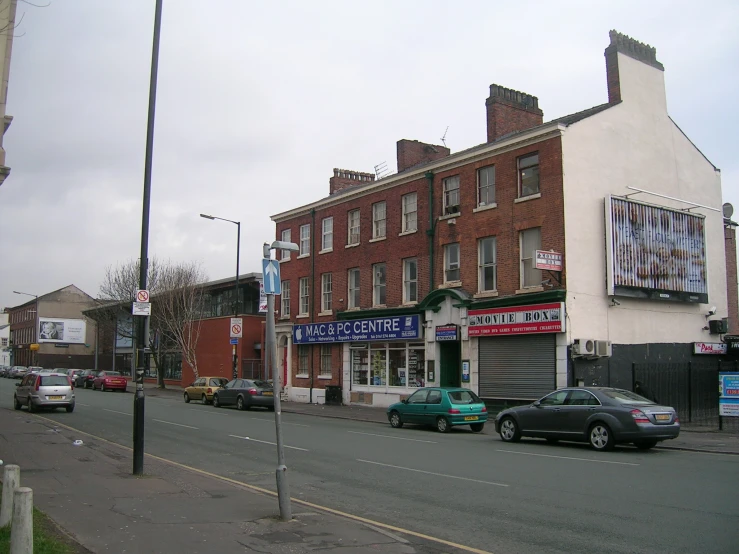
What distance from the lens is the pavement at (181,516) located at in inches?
294

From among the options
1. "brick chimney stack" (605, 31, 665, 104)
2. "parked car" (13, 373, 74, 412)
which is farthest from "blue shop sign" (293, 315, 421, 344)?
"parked car" (13, 373, 74, 412)

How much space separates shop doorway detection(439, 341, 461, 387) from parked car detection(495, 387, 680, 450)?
9463 mm

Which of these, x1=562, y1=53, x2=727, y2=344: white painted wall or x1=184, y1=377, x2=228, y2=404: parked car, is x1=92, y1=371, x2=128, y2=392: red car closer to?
x1=184, y1=377, x2=228, y2=404: parked car

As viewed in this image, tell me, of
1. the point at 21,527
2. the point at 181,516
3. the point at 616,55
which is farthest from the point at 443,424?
the point at 21,527

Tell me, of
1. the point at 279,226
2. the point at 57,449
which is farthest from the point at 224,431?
the point at 279,226

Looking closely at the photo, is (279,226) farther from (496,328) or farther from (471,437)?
(471,437)

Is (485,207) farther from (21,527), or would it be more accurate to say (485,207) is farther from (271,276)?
(21,527)

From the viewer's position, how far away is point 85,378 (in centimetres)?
Answer: 5353

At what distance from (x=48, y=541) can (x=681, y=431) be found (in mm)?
18835

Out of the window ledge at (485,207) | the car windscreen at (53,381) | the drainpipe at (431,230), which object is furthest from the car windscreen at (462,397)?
the car windscreen at (53,381)

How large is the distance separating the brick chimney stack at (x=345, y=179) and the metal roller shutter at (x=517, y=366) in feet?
51.6

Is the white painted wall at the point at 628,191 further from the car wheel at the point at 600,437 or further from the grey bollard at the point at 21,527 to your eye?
the grey bollard at the point at 21,527

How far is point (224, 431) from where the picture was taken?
21016mm

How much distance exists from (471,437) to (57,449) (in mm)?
10873
